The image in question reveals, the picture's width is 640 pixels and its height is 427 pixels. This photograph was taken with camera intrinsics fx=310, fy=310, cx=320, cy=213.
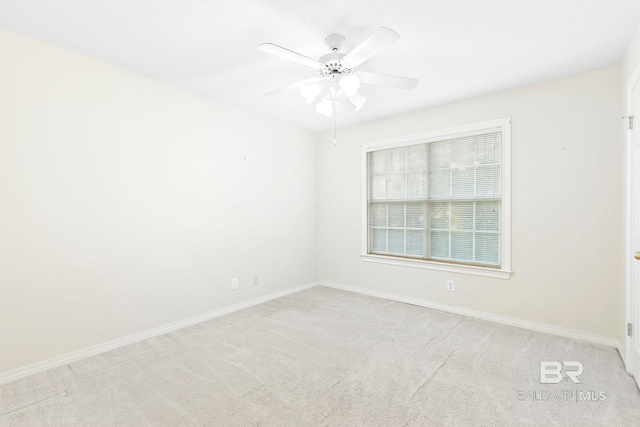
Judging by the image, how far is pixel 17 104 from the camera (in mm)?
2246

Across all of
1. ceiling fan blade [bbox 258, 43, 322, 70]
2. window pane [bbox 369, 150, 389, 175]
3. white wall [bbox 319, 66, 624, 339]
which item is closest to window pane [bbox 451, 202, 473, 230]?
white wall [bbox 319, 66, 624, 339]

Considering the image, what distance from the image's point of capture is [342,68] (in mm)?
2369

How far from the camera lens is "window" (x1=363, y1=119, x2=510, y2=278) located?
338 centimetres

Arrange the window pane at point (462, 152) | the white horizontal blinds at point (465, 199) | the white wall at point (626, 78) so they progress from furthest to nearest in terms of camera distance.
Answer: the window pane at point (462, 152), the white horizontal blinds at point (465, 199), the white wall at point (626, 78)

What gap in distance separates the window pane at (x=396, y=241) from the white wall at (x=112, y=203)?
1.72 metres

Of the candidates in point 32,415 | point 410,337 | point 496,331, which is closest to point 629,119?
point 496,331

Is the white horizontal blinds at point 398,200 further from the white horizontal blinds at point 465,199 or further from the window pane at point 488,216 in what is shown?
the window pane at point 488,216

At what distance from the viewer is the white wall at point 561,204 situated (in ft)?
8.88

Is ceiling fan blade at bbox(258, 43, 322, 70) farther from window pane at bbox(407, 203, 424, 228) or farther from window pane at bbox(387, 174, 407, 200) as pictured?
window pane at bbox(407, 203, 424, 228)

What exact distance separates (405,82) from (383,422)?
7.32ft

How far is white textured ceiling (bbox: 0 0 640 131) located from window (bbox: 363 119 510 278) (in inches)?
30.0

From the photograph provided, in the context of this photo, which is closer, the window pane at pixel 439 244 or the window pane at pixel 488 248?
the window pane at pixel 488 248

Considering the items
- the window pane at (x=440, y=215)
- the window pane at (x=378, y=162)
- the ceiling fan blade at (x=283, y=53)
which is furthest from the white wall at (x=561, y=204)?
the ceiling fan blade at (x=283, y=53)

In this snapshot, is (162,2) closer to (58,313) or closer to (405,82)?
(405,82)
